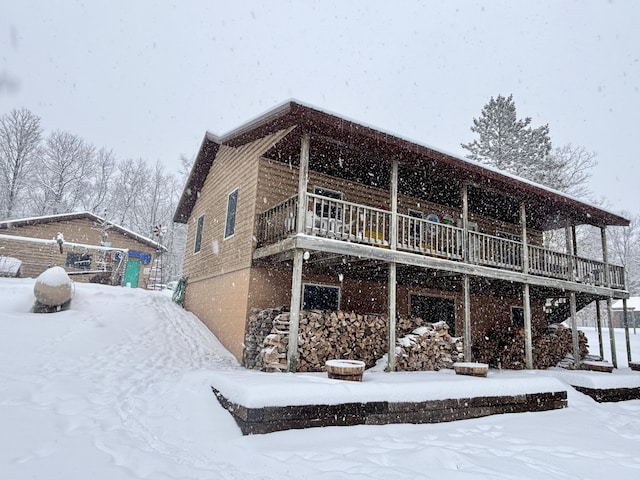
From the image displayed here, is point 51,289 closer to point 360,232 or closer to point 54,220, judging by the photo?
point 360,232

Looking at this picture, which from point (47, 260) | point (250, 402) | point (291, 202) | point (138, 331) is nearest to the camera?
point (250, 402)

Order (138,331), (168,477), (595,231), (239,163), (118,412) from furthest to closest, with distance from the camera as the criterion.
Result: 1. (595,231)
2. (239,163)
3. (138,331)
4. (118,412)
5. (168,477)

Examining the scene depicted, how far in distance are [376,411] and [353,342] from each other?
4235mm

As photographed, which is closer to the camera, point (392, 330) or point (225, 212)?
point (392, 330)

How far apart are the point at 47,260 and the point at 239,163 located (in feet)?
49.3

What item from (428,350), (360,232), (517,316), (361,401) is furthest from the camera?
(517,316)

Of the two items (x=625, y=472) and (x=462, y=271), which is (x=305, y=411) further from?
(x=462, y=271)

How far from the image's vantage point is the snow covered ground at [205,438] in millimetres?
4027

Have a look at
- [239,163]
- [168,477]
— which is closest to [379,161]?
[239,163]

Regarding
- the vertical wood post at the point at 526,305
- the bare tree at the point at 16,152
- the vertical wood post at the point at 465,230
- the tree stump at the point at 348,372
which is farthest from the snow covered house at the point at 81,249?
the vertical wood post at the point at 526,305

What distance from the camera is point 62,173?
33.2 meters

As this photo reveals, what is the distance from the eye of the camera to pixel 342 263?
10352 millimetres

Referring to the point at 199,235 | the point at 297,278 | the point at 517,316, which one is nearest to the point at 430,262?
the point at 297,278

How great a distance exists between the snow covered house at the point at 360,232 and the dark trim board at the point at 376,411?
2.76 m
